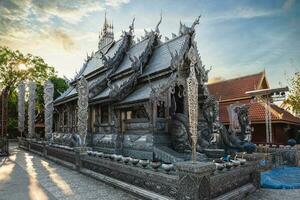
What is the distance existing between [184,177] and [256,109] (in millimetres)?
17045

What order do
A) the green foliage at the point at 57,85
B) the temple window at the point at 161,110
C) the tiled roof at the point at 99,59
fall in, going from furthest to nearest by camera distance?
the green foliage at the point at 57,85, the tiled roof at the point at 99,59, the temple window at the point at 161,110

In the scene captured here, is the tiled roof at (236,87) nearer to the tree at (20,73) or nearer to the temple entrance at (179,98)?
the temple entrance at (179,98)

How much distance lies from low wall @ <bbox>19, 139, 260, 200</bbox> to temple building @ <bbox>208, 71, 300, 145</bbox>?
10950 millimetres

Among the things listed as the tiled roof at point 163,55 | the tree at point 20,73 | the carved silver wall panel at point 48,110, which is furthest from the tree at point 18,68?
the tiled roof at point 163,55

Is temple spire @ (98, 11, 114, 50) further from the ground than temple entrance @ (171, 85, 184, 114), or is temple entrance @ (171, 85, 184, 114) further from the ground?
temple spire @ (98, 11, 114, 50)


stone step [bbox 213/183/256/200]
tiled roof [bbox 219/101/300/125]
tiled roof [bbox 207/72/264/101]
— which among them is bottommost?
stone step [bbox 213/183/256/200]

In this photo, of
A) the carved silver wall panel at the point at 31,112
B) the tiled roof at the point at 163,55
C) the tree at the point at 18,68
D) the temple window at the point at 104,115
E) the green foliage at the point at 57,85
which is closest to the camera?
the tiled roof at the point at 163,55

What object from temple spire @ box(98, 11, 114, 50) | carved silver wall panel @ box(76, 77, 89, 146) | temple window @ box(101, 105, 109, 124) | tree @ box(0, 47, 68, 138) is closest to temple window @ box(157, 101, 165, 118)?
carved silver wall panel @ box(76, 77, 89, 146)

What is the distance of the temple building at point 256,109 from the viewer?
755 inches

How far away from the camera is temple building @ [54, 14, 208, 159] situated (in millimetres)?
12070

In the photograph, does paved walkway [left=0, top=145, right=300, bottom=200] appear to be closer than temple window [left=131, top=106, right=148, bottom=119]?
Yes

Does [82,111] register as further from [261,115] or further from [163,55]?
[261,115]

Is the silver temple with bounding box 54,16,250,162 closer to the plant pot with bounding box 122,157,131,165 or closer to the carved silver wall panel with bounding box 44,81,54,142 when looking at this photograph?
the carved silver wall panel with bounding box 44,81,54,142

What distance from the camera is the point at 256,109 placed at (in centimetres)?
2034
